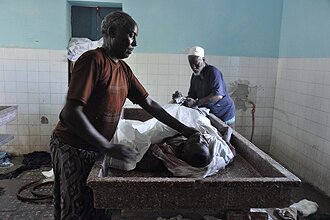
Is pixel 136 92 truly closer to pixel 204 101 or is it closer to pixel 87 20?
pixel 204 101

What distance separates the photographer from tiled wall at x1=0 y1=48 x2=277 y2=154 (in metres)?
4.21

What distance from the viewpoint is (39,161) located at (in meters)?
4.13

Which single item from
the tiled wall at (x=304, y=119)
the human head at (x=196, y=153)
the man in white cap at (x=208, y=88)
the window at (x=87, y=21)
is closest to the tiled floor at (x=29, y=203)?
the tiled wall at (x=304, y=119)

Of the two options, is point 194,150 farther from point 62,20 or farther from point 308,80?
point 62,20

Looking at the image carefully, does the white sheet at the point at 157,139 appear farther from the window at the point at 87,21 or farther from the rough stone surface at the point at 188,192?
the window at the point at 87,21

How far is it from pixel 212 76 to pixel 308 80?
4.83 ft

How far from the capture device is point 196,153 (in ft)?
5.23

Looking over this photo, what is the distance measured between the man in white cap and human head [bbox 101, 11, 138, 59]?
4.95 feet

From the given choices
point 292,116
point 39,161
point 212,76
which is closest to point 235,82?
point 292,116

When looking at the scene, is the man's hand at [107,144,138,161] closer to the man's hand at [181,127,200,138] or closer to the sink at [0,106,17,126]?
the man's hand at [181,127,200,138]

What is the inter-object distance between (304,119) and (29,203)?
323cm

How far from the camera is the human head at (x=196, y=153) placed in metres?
1.59

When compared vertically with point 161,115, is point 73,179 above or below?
below

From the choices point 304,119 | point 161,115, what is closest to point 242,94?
point 304,119
